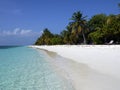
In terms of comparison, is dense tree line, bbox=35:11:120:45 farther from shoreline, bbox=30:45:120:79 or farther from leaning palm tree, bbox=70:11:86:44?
shoreline, bbox=30:45:120:79

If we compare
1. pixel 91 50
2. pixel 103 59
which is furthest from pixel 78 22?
pixel 103 59

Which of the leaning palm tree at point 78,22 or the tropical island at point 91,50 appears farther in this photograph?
the leaning palm tree at point 78,22

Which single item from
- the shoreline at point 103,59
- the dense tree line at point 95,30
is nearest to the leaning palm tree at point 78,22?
the dense tree line at point 95,30

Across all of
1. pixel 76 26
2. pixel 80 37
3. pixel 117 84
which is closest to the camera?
pixel 117 84

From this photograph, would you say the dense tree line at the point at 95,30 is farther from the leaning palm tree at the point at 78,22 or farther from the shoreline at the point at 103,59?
the shoreline at the point at 103,59

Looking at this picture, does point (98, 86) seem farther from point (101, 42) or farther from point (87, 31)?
point (87, 31)

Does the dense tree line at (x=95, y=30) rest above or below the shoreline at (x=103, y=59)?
above

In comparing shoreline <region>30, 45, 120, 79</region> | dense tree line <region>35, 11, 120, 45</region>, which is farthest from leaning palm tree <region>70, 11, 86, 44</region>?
shoreline <region>30, 45, 120, 79</region>

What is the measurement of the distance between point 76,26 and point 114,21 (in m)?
11.6

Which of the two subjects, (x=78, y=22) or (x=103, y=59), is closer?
(x=103, y=59)

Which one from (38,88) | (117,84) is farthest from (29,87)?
(117,84)

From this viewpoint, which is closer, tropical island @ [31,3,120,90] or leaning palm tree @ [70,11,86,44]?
tropical island @ [31,3,120,90]

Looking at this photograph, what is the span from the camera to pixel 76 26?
49.8 metres

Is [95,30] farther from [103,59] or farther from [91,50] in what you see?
[103,59]
